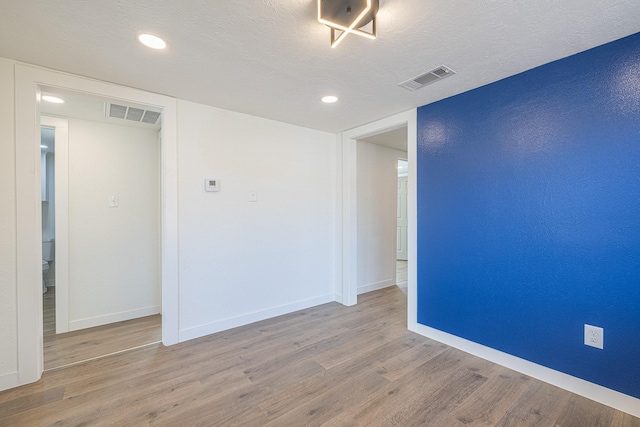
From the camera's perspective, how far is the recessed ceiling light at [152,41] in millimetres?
1665

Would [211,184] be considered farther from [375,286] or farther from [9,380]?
[375,286]

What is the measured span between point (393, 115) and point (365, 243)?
2001mm

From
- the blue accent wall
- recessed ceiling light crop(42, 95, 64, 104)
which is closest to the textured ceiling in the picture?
the blue accent wall

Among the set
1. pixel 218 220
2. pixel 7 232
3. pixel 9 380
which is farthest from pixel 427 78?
pixel 9 380

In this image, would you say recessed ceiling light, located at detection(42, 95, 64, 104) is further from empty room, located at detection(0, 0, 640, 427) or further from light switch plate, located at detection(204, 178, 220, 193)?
light switch plate, located at detection(204, 178, 220, 193)

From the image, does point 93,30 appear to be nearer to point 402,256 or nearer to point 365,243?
point 365,243

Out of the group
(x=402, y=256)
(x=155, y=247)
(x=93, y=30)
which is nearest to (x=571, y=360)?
(x=93, y=30)

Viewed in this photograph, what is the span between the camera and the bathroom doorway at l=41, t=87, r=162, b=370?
9.18 feet

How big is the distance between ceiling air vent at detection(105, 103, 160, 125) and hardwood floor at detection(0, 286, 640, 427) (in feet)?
7.34

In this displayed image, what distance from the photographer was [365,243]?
4.33m

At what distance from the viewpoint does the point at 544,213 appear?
2.03m

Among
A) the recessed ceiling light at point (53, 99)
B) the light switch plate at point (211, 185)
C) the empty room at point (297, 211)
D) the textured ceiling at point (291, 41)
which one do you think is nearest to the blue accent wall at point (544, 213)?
the empty room at point (297, 211)

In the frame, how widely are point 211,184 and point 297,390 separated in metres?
1.99

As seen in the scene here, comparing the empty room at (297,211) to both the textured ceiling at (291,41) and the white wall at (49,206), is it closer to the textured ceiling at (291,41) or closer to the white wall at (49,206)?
the textured ceiling at (291,41)
